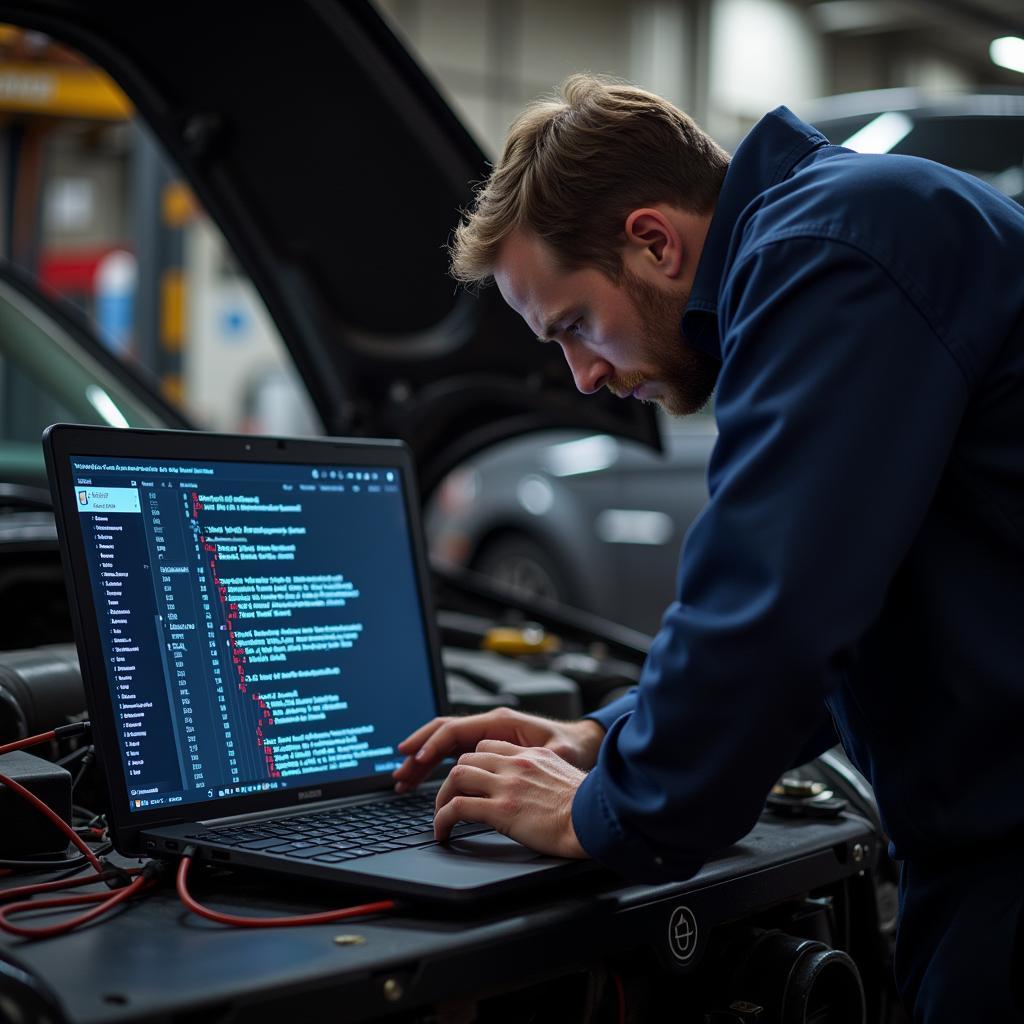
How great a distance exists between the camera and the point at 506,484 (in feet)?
17.5

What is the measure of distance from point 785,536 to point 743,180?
413mm

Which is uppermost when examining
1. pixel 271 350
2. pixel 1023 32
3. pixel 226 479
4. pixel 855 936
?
pixel 1023 32

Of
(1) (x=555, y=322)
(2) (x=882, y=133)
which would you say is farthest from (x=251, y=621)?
(2) (x=882, y=133)

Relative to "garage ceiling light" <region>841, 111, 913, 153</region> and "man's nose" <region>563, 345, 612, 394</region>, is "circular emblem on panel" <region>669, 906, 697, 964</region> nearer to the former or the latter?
"man's nose" <region>563, 345, 612, 394</region>

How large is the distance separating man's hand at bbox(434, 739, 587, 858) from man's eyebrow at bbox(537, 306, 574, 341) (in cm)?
41

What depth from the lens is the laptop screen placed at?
47.1 inches

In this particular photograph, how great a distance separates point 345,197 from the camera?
2033 millimetres

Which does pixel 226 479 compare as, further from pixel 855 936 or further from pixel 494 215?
pixel 855 936

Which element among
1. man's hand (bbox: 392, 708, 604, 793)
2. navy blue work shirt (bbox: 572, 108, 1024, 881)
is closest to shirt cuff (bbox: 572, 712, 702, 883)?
navy blue work shirt (bbox: 572, 108, 1024, 881)

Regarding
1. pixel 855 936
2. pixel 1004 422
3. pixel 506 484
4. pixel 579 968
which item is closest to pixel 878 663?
pixel 1004 422

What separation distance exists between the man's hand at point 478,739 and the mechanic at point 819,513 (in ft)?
0.58

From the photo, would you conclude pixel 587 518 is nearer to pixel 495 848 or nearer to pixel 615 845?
pixel 495 848

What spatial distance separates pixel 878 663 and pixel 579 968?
1.15 feet

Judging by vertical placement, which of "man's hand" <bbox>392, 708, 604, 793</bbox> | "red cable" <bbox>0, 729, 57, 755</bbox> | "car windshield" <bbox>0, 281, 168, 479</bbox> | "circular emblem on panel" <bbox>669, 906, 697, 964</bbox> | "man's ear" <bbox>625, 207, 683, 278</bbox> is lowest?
"circular emblem on panel" <bbox>669, 906, 697, 964</bbox>
